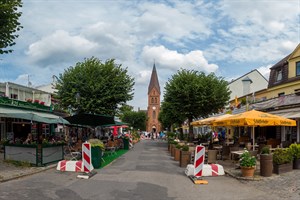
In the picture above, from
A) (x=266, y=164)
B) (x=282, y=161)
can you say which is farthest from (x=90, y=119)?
(x=282, y=161)

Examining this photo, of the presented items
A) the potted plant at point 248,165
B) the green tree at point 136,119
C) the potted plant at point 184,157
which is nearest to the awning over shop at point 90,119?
the potted plant at point 184,157

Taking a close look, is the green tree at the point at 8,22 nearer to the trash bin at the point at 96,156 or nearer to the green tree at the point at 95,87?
the trash bin at the point at 96,156

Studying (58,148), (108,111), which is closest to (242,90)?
(108,111)

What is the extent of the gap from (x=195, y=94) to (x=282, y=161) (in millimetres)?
22495

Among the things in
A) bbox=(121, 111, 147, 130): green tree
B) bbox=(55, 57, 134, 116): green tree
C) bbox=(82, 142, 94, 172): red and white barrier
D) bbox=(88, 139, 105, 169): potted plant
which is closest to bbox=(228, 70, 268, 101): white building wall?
bbox=(55, 57, 134, 116): green tree

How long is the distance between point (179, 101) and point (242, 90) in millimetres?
23765

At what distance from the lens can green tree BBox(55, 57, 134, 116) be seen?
28888mm

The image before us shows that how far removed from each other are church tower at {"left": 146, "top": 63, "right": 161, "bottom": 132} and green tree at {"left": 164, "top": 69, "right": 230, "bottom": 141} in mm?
91937

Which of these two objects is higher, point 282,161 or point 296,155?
point 296,155

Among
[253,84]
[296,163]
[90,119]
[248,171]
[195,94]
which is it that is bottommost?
[248,171]

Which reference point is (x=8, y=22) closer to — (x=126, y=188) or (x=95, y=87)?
(x=126, y=188)

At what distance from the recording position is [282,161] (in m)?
13.0

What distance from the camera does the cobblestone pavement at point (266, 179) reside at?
10.1m

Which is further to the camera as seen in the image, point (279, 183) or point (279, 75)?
point (279, 75)
